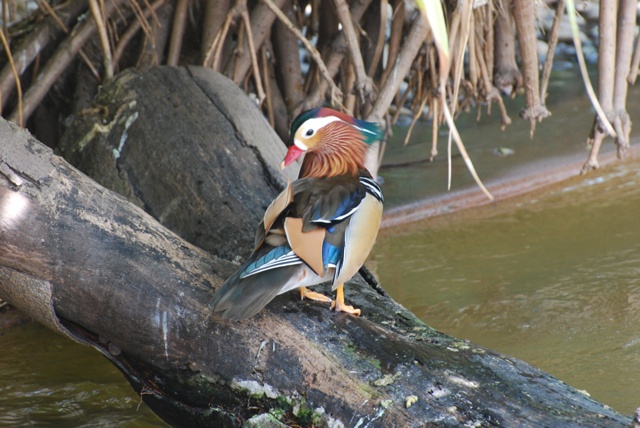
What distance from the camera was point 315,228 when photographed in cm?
175

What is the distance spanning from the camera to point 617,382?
7.64 feet

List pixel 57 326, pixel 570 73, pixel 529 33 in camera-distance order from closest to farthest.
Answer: pixel 57 326
pixel 529 33
pixel 570 73

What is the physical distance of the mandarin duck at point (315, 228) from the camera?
5.46 ft

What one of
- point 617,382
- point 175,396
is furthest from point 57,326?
point 617,382

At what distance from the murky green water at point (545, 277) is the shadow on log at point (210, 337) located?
784 mm

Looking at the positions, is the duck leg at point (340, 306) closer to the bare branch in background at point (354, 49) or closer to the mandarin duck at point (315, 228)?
the mandarin duck at point (315, 228)

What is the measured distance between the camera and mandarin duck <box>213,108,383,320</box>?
65.5 inches

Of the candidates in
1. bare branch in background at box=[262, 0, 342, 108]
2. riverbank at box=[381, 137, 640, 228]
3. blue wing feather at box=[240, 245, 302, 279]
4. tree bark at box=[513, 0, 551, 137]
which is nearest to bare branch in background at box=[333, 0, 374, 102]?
bare branch in background at box=[262, 0, 342, 108]

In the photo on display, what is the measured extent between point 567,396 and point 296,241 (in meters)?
0.66

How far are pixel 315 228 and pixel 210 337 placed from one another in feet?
1.14

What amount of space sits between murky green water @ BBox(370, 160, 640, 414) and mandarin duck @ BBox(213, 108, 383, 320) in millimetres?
954

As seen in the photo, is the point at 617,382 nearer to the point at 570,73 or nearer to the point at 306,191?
the point at 306,191

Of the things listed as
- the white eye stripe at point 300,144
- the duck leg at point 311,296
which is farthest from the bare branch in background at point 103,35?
the duck leg at point 311,296

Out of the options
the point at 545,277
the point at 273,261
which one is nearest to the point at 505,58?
the point at 545,277
